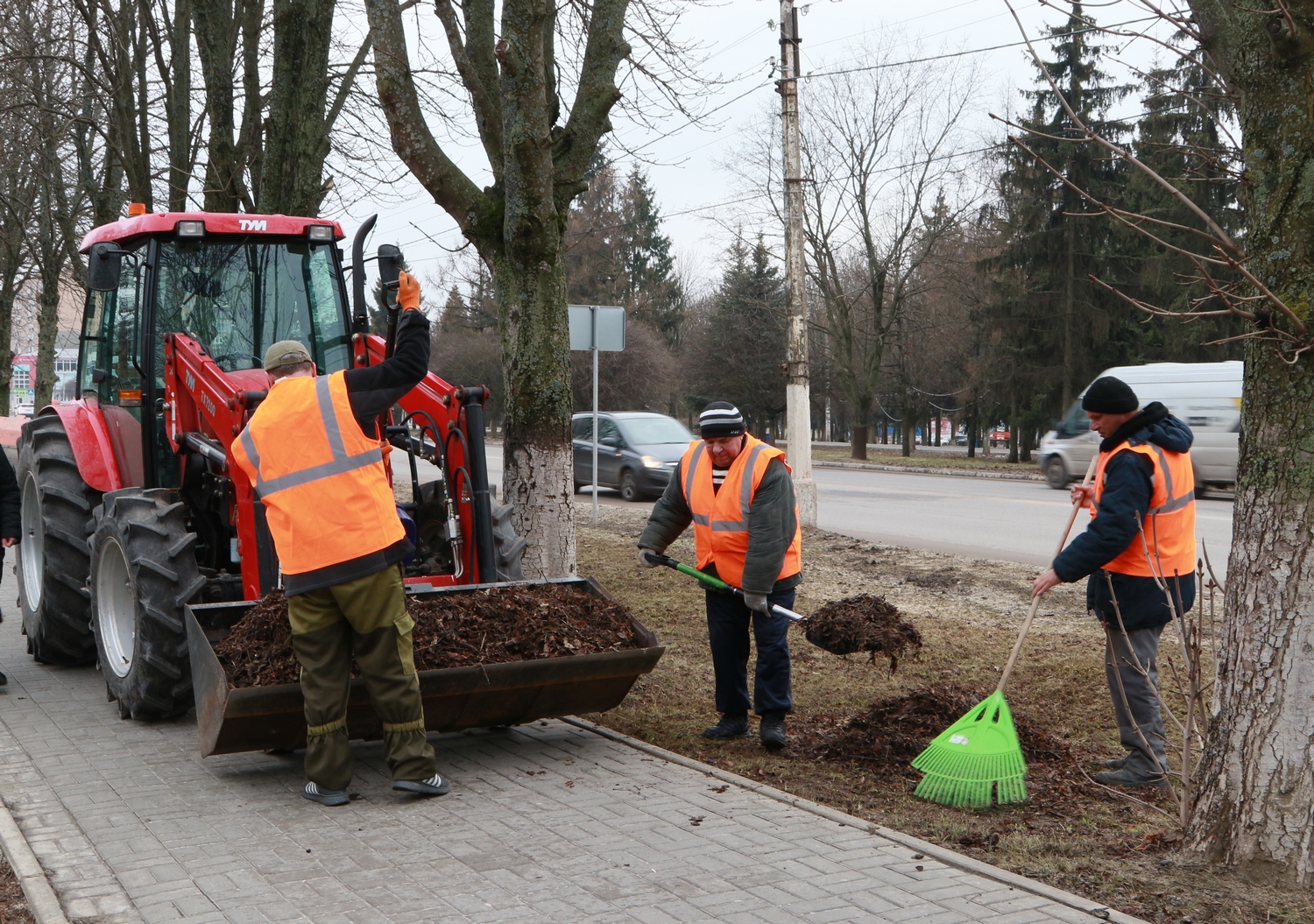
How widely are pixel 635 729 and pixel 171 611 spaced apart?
246cm

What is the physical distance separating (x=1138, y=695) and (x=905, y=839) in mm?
1512

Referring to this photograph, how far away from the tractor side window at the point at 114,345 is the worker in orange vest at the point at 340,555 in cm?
270

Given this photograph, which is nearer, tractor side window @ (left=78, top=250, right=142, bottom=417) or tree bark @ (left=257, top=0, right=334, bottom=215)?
tractor side window @ (left=78, top=250, right=142, bottom=417)

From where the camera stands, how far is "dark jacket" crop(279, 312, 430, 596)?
5.05 metres

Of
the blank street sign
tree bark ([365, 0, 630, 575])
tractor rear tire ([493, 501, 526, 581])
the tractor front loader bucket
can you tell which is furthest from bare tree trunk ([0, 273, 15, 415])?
the tractor front loader bucket

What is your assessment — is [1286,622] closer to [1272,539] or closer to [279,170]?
[1272,539]

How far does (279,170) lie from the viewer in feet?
40.5

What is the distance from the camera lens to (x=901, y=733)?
234 inches

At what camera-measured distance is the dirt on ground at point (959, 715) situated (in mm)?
4180

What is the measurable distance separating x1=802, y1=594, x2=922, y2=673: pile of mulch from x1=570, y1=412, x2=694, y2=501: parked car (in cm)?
1378

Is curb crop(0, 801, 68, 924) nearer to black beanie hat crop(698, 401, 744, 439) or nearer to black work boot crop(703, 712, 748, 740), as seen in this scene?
black work boot crop(703, 712, 748, 740)

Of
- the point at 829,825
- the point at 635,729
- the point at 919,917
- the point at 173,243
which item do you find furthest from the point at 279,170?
the point at 919,917

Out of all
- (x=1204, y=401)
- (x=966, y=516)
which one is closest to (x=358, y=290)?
(x=966, y=516)

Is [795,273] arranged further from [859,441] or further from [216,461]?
[859,441]
